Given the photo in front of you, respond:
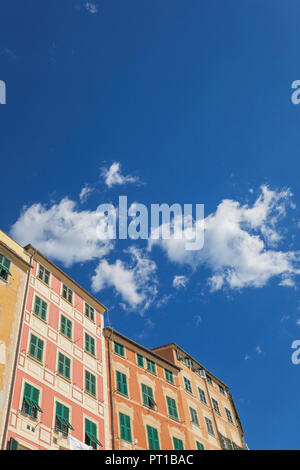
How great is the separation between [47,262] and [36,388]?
918 centimetres

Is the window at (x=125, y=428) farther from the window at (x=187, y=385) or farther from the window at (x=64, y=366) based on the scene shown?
the window at (x=187, y=385)

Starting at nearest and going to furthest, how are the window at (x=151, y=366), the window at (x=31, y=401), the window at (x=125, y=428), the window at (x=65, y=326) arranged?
the window at (x=31, y=401) → the window at (x=125, y=428) → the window at (x=65, y=326) → the window at (x=151, y=366)

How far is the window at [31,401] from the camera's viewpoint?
20.8 metres

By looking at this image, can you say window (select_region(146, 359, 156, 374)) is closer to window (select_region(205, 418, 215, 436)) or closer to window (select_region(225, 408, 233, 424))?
window (select_region(205, 418, 215, 436))

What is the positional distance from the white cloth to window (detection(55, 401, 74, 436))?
417mm

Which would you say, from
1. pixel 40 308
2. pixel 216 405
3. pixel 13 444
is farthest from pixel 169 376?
pixel 13 444

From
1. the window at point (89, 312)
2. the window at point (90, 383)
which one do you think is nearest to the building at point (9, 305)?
the window at point (90, 383)

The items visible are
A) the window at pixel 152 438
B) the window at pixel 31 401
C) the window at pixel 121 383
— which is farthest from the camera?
the window at pixel 121 383

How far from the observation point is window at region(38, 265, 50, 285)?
27.7 m

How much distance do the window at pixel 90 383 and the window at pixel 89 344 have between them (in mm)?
1779
